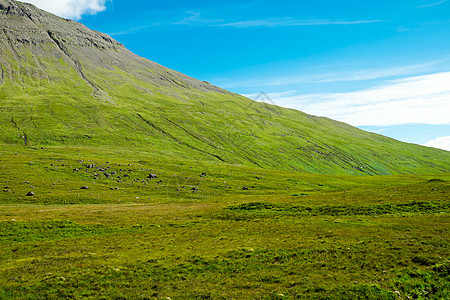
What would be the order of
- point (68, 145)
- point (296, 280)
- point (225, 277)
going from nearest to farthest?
point (296, 280) → point (225, 277) → point (68, 145)

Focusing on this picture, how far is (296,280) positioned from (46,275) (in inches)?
912

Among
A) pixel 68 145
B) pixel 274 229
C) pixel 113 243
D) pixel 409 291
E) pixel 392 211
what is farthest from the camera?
pixel 68 145

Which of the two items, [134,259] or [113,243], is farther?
[113,243]

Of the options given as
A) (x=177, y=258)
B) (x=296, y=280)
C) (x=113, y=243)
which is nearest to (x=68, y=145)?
(x=113, y=243)

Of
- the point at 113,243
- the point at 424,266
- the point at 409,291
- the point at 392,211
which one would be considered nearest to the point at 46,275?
the point at 113,243

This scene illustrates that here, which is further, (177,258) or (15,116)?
(15,116)

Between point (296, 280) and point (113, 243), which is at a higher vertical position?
point (296, 280)

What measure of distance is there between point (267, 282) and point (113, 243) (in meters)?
23.8

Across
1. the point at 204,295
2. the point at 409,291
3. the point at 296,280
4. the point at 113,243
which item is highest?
the point at 409,291

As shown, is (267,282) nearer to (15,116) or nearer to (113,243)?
(113,243)

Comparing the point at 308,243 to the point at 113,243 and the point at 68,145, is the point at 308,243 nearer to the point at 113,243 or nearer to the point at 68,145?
the point at 113,243

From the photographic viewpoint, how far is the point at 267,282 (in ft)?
75.5

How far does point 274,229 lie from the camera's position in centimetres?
4103

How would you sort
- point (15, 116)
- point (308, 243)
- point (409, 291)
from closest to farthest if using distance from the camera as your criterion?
point (409, 291) → point (308, 243) → point (15, 116)
